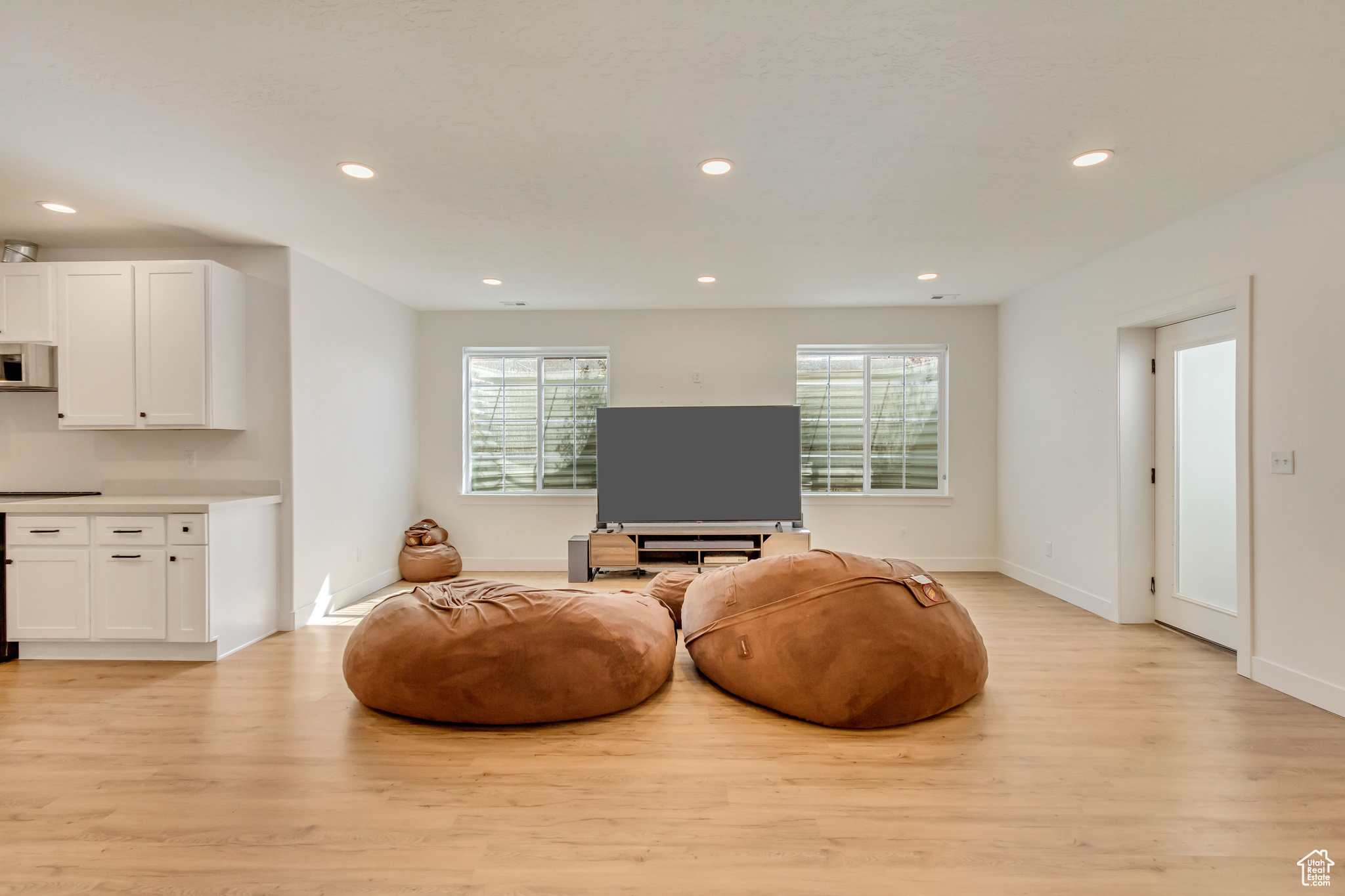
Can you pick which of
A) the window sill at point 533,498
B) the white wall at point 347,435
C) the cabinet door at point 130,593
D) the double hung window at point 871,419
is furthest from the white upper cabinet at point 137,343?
the double hung window at point 871,419

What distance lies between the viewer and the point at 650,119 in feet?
7.78

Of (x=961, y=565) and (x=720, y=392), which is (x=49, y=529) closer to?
(x=720, y=392)

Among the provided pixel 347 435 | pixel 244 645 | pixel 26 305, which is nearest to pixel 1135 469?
pixel 347 435

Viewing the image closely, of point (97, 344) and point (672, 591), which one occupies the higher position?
point (97, 344)

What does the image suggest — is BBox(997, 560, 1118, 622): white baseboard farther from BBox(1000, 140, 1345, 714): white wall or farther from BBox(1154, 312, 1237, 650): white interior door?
BBox(1154, 312, 1237, 650): white interior door

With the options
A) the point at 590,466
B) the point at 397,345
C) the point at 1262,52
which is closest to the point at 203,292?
the point at 397,345

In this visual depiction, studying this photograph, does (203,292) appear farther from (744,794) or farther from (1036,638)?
(1036,638)

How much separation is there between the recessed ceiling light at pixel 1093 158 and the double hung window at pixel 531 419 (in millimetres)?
4093

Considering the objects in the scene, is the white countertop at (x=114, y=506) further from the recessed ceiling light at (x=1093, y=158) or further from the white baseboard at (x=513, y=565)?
the recessed ceiling light at (x=1093, y=158)

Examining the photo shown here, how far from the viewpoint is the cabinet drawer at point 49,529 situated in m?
3.32

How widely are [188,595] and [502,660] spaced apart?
2.11 m

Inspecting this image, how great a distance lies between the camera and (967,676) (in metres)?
2.65

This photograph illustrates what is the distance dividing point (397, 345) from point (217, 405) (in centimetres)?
192

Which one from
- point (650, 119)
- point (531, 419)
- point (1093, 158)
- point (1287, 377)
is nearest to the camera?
point (650, 119)
